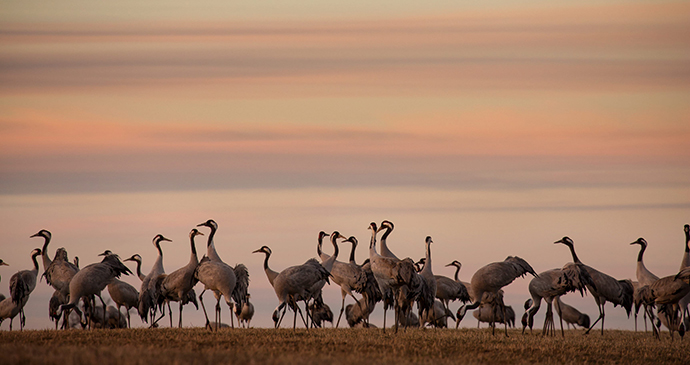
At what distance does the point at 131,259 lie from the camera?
1061 inches

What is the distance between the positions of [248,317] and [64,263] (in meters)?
7.91

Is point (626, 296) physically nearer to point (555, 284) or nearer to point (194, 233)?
point (555, 284)

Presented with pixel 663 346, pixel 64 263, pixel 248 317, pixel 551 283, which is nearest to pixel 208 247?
pixel 64 263

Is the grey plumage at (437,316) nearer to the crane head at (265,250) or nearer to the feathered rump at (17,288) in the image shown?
the crane head at (265,250)

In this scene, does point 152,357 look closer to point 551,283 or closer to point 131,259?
point 551,283

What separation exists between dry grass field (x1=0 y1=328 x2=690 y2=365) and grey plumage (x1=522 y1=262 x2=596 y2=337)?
263cm

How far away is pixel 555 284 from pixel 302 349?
9.80 m

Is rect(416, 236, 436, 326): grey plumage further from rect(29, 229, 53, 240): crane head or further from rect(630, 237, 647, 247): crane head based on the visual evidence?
rect(29, 229, 53, 240): crane head

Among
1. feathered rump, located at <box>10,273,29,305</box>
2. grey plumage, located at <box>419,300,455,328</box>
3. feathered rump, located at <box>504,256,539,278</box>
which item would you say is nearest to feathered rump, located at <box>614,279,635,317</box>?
feathered rump, located at <box>504,256,539,278</box>

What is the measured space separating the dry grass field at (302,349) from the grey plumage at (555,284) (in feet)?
8.64

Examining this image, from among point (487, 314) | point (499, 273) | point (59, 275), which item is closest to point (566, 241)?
point (499, 273)

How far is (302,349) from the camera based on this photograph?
14.1 metres

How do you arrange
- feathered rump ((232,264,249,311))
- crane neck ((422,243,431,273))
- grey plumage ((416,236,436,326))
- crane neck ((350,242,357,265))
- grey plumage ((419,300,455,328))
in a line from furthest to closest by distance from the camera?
1. grey plumage ((419,300,455,328))
2. crane neck ((350,242,357,265))
3. feathered rump ((232,264,249,311))
4. crane neck ((422,243,431,273))
5. grey plumage ((416,236,436,326))

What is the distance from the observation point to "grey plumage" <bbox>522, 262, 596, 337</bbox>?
2092cm
